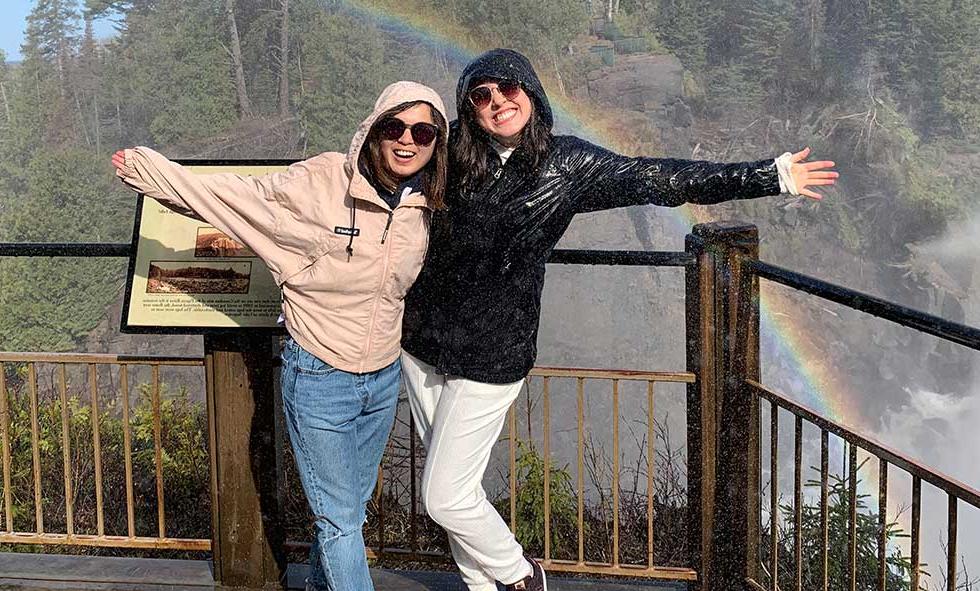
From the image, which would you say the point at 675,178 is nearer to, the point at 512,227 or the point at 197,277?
the point at 512,227

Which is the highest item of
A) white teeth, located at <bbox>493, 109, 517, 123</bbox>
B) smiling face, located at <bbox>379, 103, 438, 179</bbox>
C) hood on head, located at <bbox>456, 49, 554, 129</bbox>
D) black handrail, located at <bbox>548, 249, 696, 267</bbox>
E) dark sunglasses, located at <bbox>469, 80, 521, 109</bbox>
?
hood on head, located at <bbox>456, 49, 554, 129</bbox>

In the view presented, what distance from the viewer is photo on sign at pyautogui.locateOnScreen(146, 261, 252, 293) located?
2.41 meters

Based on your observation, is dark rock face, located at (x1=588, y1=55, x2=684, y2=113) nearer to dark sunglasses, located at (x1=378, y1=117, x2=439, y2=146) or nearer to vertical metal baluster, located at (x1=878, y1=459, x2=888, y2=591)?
vertical metal baluster, located at (x1=878, y1=459, x2=888, y2=591)

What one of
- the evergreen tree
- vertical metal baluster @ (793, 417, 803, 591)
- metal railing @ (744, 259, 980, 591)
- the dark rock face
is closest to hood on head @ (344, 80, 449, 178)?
metal railing @ (744, 259, 980, 591)

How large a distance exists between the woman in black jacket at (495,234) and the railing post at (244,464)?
1.81 ft

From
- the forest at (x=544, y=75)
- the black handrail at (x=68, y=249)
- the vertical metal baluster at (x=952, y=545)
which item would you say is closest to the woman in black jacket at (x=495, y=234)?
the vertical metal baluster at (x=952, y=545)

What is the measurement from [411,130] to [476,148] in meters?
0.15

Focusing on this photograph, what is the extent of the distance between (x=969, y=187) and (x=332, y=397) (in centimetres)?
2907

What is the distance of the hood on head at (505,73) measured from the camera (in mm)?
1870

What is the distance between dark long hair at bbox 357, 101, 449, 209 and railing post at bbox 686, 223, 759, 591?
0.81m

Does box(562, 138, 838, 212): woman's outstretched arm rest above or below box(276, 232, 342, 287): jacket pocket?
above

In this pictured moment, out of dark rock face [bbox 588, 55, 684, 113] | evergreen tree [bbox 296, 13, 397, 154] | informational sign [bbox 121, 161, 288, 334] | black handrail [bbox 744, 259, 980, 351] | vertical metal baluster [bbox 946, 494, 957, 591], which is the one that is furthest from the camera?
dark rock face [bbox 588, 55, 684, 113]

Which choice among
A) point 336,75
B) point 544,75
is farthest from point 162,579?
point 544,75

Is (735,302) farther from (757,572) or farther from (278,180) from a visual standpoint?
(278,180)
